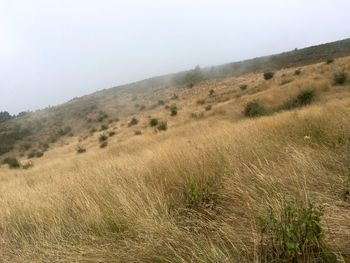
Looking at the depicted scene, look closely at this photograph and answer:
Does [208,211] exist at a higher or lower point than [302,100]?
higher

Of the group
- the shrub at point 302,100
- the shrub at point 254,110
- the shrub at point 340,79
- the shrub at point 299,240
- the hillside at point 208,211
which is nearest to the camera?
the shrub at point 299,240

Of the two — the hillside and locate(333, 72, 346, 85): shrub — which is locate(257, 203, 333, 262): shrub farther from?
locate(333, 72, 346, 85): shrub

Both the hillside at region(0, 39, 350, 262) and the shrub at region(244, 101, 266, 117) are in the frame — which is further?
the shrub at region(244, 101, 266, 117)

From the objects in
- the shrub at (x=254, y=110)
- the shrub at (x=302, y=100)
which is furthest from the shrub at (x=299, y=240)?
the shrub at (x=302, y=100)

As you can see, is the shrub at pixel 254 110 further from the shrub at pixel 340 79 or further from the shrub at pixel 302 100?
the shrub at pixel 340 79

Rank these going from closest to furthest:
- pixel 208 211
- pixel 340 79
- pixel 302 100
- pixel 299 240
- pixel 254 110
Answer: pixel 299 240 → pixel 208 211 → pixel 302 100 → pixel 254 110 → pixel 340 79

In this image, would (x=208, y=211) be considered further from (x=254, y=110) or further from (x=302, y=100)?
(x=302, y=100)

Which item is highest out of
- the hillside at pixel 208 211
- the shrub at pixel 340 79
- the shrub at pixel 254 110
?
the shrub at pixel 340 79

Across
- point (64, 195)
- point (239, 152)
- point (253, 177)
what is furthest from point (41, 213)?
point (239, 152)

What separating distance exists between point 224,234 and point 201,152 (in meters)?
1.60

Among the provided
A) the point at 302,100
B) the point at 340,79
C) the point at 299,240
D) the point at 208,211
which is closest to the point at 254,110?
the point at 302,100

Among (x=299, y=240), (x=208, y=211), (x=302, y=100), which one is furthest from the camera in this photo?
(x=302, y=100)

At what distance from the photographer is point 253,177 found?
5.43 ft

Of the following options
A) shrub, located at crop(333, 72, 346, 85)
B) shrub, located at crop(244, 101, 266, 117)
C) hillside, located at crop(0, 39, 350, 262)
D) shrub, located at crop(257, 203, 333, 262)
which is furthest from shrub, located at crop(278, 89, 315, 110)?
shrub, located at crop(257, 203, 333, 262)
